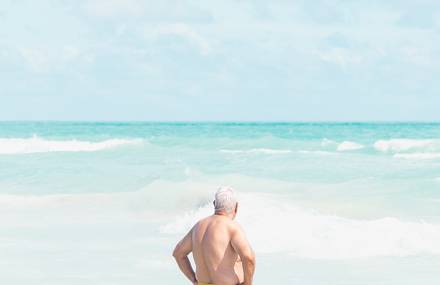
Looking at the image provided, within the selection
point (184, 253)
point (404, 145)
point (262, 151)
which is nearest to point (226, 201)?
point (184, 253)

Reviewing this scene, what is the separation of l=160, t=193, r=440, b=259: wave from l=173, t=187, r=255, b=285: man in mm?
6000

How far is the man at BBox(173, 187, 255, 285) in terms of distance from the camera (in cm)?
464

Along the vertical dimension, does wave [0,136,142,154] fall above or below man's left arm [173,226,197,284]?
above

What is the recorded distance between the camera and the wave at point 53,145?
37241mm

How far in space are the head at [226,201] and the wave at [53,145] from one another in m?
32.1

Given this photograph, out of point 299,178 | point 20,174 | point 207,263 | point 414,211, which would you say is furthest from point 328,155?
point 207,263

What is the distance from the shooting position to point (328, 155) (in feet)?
100

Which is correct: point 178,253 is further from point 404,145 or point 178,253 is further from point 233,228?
point 404,145

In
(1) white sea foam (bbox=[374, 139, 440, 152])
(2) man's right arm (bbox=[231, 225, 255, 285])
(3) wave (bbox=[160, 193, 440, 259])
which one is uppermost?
(1) white sea foam (bbox=[374, 139, 440, 152])

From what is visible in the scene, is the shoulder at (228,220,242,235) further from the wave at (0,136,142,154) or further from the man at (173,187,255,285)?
the wave at (0,136,142,154)

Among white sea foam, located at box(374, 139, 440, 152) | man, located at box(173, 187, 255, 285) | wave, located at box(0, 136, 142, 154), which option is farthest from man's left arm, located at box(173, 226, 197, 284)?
wave, located at box(0, 136, 142, 154)

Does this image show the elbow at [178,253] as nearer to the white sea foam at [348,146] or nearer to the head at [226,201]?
the head at [226,201]

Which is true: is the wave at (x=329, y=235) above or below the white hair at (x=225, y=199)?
above

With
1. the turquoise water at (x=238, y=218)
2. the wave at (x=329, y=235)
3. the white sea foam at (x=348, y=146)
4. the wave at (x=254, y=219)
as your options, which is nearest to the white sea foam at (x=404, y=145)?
the white sea foam at (x=348, y=146)
